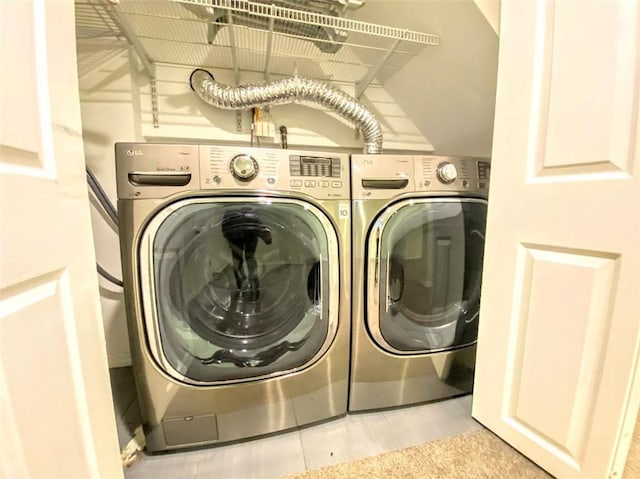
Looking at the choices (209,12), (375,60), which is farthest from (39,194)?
(375,60)

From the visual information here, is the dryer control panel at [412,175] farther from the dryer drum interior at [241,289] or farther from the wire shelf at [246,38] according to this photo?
the wire shelf at [246,38]

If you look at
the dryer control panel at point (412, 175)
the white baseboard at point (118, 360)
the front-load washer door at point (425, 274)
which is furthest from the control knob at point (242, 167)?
the white baseboard at point (118, 360)

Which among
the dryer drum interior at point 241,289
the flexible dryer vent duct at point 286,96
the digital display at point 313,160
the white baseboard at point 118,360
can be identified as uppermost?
the flexible dryer vent duct at point 286,96

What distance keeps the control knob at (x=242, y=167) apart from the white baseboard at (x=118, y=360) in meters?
1.17

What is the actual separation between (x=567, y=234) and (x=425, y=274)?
466mm

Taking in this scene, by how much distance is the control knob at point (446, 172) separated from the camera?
3.42 ft

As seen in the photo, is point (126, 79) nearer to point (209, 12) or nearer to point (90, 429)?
point (209, 12)

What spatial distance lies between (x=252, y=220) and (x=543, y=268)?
0.85 metres

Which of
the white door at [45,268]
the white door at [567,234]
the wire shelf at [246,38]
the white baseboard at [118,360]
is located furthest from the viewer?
the white baseboard at [118,360]

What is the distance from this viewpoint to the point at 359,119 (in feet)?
4.37

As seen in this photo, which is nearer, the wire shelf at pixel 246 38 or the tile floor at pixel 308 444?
the tile floor at pixel 308 444

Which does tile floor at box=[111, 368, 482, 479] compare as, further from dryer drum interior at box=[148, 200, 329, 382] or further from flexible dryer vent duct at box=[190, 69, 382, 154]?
flexible dryer vent duct at box=[190, 69, 382, 154]

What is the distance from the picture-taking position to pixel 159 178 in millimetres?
803

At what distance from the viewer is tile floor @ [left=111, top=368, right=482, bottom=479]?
35.0 inches
